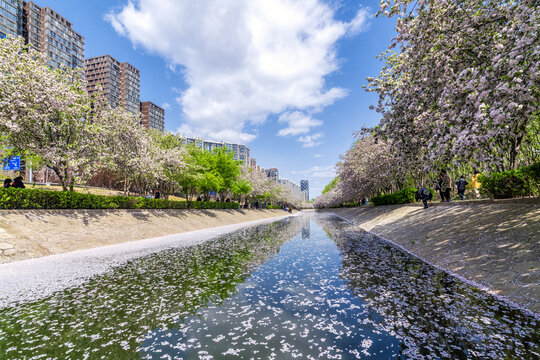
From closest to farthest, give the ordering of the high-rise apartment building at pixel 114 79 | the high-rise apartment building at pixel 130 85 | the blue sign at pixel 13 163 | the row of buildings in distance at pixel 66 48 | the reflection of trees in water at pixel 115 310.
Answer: the reflection of trees in water at pixel 115 310, the blue sign at pixel 13 163, the row of buildings in distance at pixel 66 48, the high-rise apartment building at pixel 114 79, the high-rise apartment building at pixel 130 85

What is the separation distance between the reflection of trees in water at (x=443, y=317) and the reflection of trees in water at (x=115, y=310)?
5280mm

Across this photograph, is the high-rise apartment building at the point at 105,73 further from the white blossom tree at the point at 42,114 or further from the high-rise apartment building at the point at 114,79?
the white blossom tree at the point at 42,114

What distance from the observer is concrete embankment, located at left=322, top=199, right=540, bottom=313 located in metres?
7.88

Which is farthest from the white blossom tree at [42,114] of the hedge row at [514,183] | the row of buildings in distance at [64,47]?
the row of buildings in distance at [64,47]

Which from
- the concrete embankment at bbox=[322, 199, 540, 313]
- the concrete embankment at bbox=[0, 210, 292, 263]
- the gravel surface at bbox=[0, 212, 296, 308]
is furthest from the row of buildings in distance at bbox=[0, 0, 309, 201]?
the concrete embankment at bbox=[322, 199, 540, 313]

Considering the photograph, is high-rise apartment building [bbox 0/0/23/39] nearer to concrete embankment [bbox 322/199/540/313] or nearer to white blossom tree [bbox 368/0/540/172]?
white blossom tree [bbox 368/0/540/172]

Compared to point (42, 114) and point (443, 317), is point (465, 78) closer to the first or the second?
point (443, 317)

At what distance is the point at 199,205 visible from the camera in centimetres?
4731

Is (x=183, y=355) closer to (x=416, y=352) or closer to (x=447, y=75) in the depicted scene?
(x=416, y=352)

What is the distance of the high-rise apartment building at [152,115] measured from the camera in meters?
174

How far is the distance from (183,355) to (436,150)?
1076cm

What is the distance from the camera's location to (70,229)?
19484mm

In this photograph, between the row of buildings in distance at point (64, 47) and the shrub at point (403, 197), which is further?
the row of buildings in distance at point (64, 47)

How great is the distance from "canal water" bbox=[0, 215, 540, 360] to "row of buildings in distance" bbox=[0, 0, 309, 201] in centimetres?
5041
